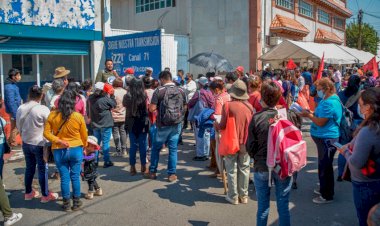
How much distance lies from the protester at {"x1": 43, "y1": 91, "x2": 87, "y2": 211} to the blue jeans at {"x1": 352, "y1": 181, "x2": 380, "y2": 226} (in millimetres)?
3550

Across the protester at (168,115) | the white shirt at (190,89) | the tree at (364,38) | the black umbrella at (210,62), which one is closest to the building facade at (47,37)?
the black umbrella at (210,62)

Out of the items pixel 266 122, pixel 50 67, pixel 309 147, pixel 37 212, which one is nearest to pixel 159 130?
pixel 37 212

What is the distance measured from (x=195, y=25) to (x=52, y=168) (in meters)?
14.3

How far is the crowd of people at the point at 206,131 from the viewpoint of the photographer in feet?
11.0

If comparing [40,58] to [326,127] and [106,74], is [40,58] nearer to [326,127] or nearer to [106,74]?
[106,74]

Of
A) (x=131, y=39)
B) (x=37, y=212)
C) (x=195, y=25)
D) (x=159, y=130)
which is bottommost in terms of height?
(x=37, y=212)

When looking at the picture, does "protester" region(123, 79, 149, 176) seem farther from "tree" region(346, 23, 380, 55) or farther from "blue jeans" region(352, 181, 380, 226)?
"tree" region(346, 23, 380, 55)

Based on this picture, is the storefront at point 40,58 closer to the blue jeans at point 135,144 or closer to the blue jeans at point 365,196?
the blue jeans at point 135,144

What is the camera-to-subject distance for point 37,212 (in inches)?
205

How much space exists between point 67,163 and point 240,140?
8.18 feet

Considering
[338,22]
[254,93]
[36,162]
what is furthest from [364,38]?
[36,162]

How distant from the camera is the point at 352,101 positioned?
6.44m

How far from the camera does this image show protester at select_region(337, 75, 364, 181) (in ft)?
20.8

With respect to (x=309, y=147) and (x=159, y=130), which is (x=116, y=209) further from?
(x=309, y=147)
